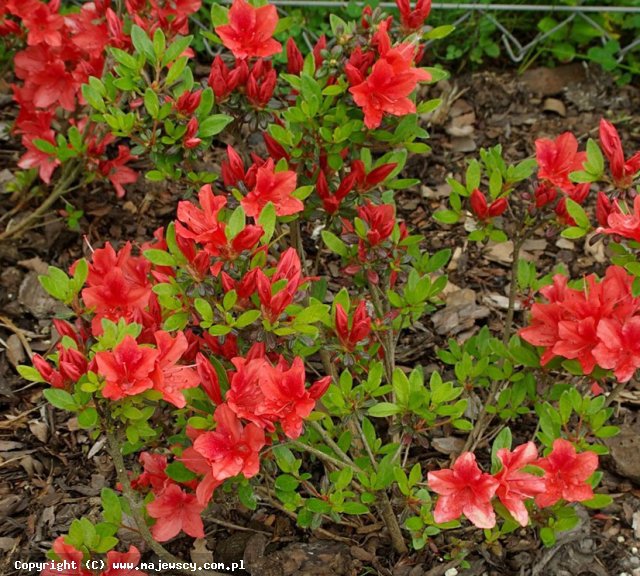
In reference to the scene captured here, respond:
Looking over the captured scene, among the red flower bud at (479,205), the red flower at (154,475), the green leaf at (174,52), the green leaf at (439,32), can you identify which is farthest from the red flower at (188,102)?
the red flower at (154,475)

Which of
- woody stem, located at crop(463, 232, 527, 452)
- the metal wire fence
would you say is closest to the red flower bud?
woody stem, located at crop(463, 232, 527, 452)

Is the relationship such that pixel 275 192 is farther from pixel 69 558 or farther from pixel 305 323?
pixel 69 558

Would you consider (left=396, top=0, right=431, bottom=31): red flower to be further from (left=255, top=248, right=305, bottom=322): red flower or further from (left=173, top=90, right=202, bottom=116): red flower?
(left=255, top=248, right=305, bottom=322): red flower

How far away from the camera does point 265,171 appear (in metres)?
2.21

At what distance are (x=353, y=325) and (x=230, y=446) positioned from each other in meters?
0.45

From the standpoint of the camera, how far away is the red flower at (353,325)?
2.14m

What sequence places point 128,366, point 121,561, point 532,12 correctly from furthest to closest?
point 532,12 → point 121,561 → point 128,366

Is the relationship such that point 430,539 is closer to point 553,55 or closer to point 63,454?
point 63,454

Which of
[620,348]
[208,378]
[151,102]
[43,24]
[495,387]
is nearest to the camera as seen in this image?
[208,378]

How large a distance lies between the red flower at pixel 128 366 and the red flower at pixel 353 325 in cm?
49

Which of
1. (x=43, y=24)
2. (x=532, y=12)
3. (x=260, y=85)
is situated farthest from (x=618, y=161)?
(x=532, y=12)

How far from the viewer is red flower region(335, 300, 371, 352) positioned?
214 centimetres

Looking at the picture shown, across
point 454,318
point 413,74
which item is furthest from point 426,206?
point 413,74

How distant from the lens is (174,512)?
87.5 inches
